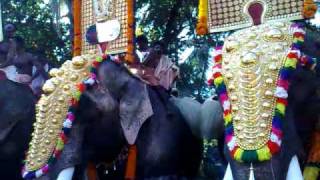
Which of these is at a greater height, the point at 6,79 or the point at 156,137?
the point at 6,79

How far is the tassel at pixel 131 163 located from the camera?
193 inches

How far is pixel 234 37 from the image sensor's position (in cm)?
405

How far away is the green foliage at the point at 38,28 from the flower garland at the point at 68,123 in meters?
3.58

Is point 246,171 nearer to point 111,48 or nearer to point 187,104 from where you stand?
point 187,104

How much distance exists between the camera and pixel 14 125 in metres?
5.66

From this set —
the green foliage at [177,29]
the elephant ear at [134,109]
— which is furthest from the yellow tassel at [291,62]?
the green foliage at [177,29]

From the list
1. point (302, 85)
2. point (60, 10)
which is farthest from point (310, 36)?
point (60, 10)

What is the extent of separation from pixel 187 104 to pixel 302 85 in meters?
1.56

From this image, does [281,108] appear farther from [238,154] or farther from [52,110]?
[52,110]

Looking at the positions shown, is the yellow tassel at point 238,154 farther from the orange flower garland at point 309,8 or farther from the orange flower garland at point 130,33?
the orange flower garland at point 130,33

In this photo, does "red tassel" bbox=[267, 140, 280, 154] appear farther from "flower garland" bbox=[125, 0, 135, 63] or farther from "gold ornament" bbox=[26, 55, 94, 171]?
"flower garland" bbox=[125, 0, 135, 63]

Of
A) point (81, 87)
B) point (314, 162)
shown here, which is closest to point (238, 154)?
point (314, 162)

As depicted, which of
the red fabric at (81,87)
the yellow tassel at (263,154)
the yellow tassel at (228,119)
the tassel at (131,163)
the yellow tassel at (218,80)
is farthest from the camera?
the tassel at (131,163)

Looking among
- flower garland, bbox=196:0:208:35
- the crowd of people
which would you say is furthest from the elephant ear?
the crowd of people
